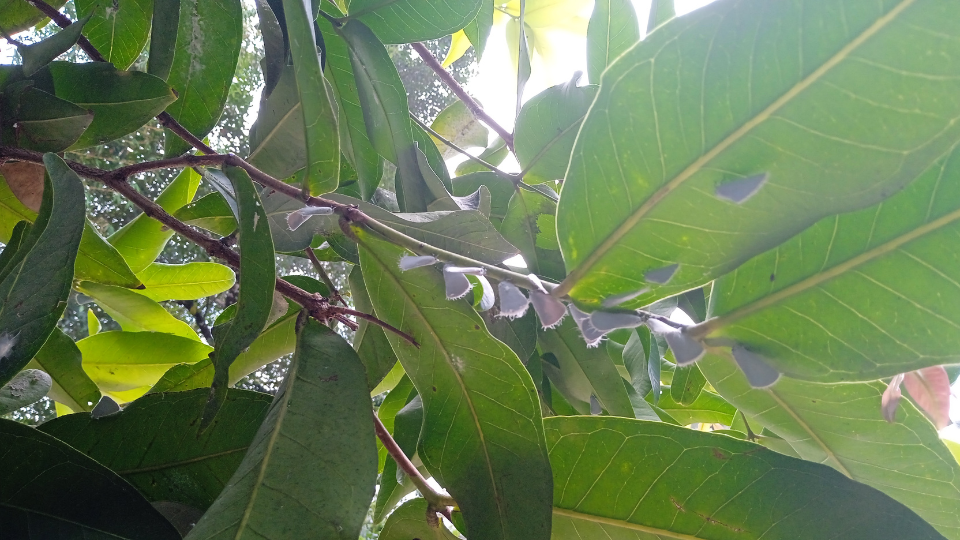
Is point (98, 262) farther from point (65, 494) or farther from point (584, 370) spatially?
point (584, 370)

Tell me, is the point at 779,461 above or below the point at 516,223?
below

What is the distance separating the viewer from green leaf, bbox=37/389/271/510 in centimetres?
40

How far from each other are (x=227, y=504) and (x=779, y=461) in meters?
0.31

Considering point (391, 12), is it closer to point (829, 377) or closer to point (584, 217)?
point (584, 217)

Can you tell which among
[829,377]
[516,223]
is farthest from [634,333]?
[829,377]

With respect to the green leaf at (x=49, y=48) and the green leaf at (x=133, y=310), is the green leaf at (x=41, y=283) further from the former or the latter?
the green leaf at (x=133, y=310)

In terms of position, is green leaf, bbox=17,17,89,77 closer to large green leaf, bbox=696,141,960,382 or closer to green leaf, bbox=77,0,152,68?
green leaf, bbox=77,0,152,68

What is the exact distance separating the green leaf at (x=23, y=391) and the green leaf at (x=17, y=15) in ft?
0.98

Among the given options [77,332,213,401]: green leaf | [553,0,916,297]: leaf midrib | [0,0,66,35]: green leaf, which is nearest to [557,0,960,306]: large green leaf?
[553,0,916,297]: leaf midrib

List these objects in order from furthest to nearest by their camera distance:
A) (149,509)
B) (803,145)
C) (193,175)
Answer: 1. (193,175)
2. (149,509)
3. (803,145)

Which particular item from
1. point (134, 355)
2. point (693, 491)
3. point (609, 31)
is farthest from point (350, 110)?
point (134, 355)

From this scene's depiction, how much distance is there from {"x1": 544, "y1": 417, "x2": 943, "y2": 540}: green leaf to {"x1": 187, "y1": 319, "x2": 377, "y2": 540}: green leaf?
0.14 metres

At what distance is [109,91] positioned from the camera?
0.42 metres

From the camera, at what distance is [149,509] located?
0.34 meters
